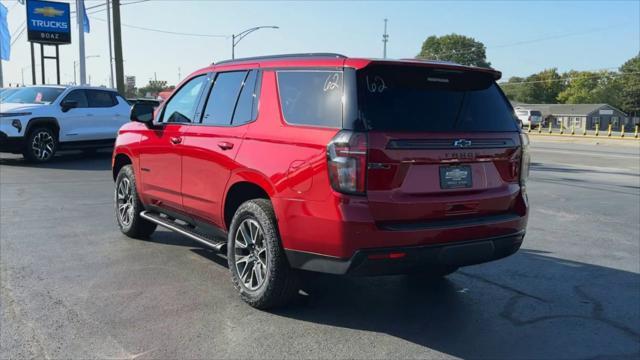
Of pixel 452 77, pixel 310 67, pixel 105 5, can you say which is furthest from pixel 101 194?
pixel 105 5

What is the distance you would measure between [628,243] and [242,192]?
5.32 meters

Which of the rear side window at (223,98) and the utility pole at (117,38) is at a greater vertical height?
the utility pole at (117,38)

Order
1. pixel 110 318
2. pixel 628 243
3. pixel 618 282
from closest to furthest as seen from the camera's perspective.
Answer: pixel 110 318 → pixel 618 282 → pixel 628 243

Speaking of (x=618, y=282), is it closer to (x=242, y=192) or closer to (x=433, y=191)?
(x=433, y=191)

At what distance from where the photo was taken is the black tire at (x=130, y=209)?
6758 millimetres

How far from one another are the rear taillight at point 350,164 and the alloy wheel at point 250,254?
0.93m

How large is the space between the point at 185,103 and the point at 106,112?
1050 centimetres

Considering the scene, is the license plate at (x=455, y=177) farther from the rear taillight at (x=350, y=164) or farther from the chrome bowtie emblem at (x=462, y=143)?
the rear taillight at (x=350, y=164)

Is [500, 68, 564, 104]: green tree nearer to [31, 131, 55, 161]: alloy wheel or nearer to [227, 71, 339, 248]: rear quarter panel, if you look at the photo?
[31, 131, 55, 161]: alloy wheel

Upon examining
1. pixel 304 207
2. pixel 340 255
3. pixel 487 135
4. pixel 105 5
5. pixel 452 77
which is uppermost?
pixel 105 5

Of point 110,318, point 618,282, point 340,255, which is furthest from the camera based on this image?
point 618,282

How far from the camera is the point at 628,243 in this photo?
7.56 metres

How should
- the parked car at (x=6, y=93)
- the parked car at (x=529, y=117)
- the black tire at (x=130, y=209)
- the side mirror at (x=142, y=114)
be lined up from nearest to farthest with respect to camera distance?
the side mirror at (x=142, y=114) < the black tire at (x=130, y=209) < the parked car at (x=6, y=93) < the parked car at (x=529, y=117)

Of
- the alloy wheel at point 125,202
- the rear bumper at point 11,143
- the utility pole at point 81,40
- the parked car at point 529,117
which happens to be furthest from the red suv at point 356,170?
the parked car at point 529,117
